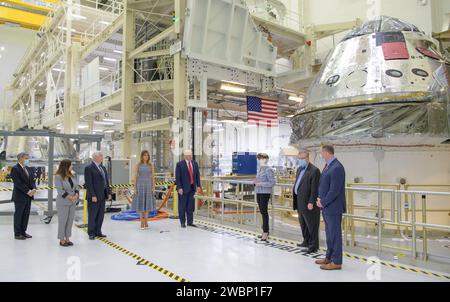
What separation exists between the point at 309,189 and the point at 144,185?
12.3 ft

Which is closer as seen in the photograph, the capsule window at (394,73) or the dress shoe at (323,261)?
the dress shoe at (323,261)

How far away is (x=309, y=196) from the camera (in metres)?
5.36

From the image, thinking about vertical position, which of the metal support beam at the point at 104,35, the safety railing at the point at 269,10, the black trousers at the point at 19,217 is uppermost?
the safety railing at the point at 269,10

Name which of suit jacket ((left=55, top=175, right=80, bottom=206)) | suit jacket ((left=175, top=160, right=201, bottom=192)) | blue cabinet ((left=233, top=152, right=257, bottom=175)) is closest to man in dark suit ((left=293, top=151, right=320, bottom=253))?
suit jacket ((left=175, top=160, right=201, bottom=192))

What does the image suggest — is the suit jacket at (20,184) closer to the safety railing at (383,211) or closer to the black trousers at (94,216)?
the black trousers at (94,216)

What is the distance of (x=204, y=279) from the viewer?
14.0 feet

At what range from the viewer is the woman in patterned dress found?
24.7 ft

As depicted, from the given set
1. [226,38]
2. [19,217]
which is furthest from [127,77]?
[19,217]

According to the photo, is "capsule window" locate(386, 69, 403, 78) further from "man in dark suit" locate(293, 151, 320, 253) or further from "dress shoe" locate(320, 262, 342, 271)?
"dress shoe" locate(320, 262, 342, 271)

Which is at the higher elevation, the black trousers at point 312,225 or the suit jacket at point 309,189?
the suit jacket at point 309,189

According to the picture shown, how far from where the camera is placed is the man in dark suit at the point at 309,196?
5195 millimetres

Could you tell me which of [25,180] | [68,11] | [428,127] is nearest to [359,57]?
[428,127]

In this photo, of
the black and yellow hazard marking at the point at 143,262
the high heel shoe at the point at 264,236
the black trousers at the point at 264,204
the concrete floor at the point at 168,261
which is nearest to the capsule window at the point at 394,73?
the black trousers at the point at 264,204

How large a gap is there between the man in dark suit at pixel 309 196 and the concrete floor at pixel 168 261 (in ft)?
1.37
